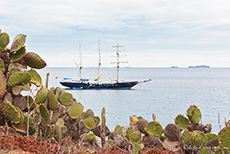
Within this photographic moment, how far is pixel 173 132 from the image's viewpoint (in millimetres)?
4711

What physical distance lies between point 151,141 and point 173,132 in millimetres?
456

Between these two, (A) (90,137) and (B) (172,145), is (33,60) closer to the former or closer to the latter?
(A) (90,137)

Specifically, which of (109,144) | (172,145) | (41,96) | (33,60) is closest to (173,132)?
(172,145)

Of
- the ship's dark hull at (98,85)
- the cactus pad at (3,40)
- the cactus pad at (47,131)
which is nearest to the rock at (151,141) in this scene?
the cactus pad at (47,131)

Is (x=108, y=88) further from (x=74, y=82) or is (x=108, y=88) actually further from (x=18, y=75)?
(x=18, y=75)

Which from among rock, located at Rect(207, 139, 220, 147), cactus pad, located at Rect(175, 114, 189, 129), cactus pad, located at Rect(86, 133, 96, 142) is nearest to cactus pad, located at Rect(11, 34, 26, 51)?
cactus pad, located at Rect(86, 133, 96, 142)

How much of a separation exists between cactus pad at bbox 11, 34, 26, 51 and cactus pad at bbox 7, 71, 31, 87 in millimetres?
552

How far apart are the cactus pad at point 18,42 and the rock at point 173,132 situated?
273 centimetres

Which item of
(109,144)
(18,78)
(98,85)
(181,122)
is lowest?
(98,85)

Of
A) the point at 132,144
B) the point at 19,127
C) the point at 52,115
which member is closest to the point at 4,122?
the point at 19,127

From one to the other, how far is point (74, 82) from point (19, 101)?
8365cm

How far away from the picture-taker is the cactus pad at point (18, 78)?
4.57 meters

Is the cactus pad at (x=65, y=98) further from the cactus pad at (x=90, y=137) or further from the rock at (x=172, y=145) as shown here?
the rock at (x=172, y=145)

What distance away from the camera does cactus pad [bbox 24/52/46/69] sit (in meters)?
5.08
